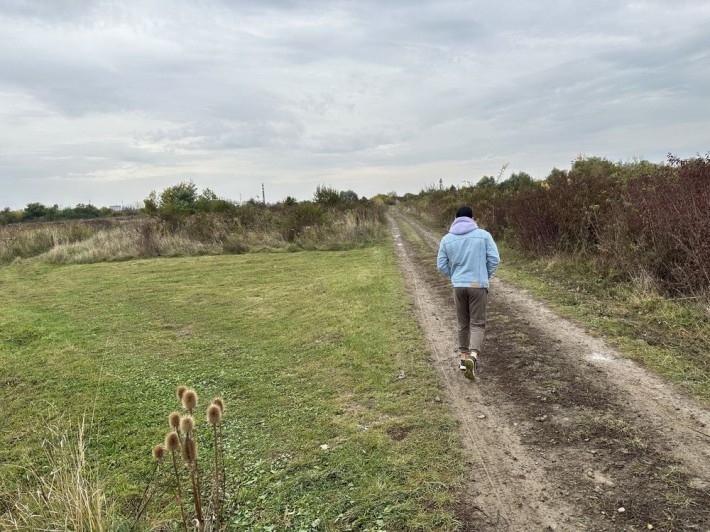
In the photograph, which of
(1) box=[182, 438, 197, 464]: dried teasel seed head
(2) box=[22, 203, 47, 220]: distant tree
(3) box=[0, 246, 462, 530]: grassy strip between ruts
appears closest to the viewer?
(1) box=[182, 438, 197, 464]: dried teasel seed head

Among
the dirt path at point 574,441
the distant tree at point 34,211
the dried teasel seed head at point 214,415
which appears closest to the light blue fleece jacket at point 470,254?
the dirt path at point 574,441

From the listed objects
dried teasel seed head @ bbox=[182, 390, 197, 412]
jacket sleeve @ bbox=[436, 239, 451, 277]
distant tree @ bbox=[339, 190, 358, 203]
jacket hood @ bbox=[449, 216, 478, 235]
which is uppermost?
distant tree @ bbox=[339, 190, 358, 203]

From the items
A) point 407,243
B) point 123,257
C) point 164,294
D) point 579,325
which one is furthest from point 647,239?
point 123,257

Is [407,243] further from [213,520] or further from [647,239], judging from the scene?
[213,520]

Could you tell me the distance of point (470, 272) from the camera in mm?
5207

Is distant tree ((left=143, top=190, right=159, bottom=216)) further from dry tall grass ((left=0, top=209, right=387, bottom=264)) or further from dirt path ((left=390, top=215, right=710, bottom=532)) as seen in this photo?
dirt path ((left=390, top=215, right=710, bottom=532))

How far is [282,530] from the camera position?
110 inches

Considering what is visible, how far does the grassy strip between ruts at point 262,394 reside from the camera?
3092mm

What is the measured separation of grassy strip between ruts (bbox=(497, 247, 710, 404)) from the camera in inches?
191

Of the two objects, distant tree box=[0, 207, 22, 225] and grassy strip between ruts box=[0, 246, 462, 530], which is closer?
grassy strip between ruts box=[0, 246, 462, 530]

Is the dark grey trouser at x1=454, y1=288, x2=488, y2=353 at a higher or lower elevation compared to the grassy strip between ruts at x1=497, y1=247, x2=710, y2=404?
higher

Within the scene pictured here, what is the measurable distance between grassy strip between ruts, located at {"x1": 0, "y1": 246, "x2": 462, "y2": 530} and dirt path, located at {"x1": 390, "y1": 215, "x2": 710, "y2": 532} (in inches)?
11.8

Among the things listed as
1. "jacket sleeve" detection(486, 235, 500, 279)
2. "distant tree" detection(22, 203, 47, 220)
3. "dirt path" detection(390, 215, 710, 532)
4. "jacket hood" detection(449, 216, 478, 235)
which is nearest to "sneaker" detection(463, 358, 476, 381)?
"dirt path" detection(390, 215, 710, 532)

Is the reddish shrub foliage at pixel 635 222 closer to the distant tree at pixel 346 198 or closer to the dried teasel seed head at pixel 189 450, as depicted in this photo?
the dried teasel seed head at pixel 189 450
